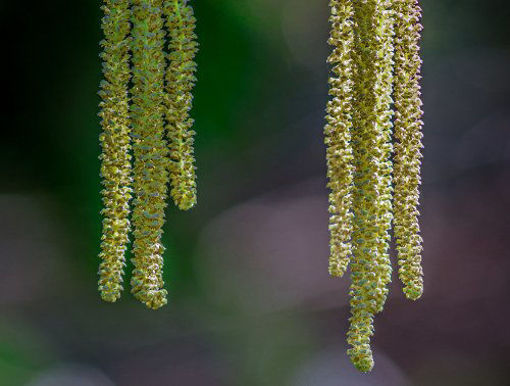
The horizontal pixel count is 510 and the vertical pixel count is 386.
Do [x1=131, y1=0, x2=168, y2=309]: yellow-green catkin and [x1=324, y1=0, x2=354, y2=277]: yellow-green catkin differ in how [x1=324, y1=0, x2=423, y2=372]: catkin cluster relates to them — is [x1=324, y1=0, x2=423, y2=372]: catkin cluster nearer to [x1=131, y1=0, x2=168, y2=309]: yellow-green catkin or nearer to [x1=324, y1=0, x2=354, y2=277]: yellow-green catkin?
[x1=324, y1=0, x2=354, y2=277]: yellow-green catkin

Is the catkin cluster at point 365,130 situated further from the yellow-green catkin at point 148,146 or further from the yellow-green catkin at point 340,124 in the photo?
the yellow-green catkin at point 148,146

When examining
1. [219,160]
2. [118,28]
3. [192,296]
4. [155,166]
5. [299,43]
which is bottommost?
[192,296]

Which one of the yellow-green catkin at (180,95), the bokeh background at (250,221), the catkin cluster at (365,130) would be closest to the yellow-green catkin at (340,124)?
the catkin cluster at (365,130)

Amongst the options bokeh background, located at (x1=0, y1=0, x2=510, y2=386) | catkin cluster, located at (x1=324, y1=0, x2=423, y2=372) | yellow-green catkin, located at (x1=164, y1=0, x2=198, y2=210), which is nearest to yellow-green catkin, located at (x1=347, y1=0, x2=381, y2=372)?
catkin cluster, located at (x1=324, y1=0, x2=423, y2=372)

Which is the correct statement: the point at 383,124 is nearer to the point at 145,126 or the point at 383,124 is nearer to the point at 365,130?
the point at 365,130
